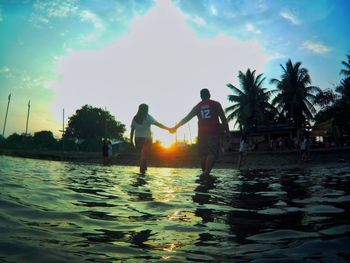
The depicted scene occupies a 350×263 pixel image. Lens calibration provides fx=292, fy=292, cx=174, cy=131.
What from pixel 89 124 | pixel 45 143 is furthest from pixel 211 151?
pixel 89 124

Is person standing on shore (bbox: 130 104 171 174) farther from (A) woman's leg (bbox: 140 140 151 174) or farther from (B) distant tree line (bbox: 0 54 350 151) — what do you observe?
(B) distant tree line (bbox: 0 54 350 151)

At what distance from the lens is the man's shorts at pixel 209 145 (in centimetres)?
649

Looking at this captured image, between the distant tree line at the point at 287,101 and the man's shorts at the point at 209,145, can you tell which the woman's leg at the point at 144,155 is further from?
the distant tree line at the point at 287,101

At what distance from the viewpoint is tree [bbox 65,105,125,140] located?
67.5 meters

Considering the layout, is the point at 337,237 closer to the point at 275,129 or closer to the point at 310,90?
the point at 275,129

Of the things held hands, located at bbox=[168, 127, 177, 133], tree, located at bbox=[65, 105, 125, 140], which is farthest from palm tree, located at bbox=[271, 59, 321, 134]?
tree, located at bbox=[65, 105, 125, 140]

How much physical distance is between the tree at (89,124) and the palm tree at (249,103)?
36.8 meters

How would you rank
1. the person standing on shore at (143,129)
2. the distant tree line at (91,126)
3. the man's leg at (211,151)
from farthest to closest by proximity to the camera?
the distant tree line at (91,126) → the person standing on shore at (143,129) → the man's leg at (211,151)

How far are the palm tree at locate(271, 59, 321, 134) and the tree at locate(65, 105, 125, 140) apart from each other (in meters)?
41.8

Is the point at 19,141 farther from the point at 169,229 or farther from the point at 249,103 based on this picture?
the point at 169,229

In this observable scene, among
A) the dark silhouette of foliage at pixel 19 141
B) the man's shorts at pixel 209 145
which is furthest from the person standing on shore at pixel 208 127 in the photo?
the dark silhouette of foliage at pixel 19 141

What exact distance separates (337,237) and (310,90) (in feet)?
132

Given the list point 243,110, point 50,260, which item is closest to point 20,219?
point 50,260

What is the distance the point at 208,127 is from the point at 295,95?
33540 millimetres
